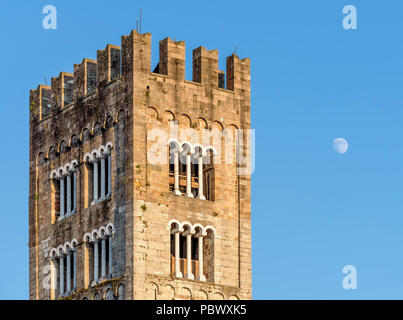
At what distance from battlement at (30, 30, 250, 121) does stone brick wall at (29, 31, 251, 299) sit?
5 cm

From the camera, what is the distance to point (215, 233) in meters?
81.2

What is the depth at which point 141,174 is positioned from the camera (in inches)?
3125

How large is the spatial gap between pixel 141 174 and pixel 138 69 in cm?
532

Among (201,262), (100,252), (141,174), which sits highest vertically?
(141,174)

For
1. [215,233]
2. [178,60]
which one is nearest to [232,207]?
[215,233]

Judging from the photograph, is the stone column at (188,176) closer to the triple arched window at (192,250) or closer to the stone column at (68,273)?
the triple arched window at (192,250)

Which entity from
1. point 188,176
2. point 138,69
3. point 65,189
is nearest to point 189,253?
point 188,176

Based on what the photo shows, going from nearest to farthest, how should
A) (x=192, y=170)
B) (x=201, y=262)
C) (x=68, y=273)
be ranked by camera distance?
(x=201, y=262)
(x=192, y=170)
(x=68, y=273)

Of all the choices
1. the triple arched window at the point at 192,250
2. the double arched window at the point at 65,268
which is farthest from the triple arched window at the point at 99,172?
the triple arched window at the point at 192,250

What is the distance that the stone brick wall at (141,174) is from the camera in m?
78.8

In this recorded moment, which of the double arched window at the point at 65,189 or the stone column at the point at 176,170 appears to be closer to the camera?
the stone column at the point at 176,170

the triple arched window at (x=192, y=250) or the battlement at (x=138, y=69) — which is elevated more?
the battlement at (x=138, y=69)

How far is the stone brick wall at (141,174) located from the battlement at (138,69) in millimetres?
50

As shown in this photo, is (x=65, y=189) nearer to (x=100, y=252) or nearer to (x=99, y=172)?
(x=99, y=172)
